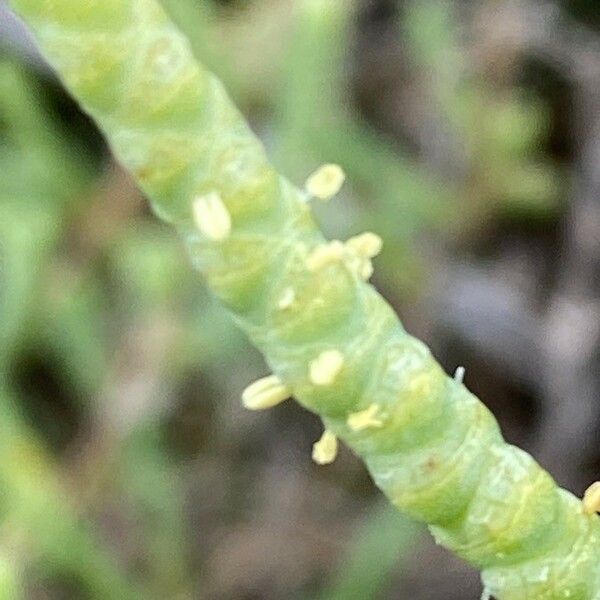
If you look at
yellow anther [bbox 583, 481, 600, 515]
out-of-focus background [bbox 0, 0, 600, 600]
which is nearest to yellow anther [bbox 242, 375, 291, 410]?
yellow anther [bbox 583, 481, 600, 515]

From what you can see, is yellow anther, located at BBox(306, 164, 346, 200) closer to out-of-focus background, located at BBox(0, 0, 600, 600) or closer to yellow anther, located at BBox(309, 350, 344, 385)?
yellow anther, located at BBox(309, 350, 344, 385)

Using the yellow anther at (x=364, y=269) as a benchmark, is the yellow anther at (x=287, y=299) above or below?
above

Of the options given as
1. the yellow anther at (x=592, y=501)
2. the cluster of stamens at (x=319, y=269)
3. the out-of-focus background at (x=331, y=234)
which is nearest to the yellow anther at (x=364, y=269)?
the cluster of stamens at (x=319, y=269)

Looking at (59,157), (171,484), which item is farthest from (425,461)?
(59,157)

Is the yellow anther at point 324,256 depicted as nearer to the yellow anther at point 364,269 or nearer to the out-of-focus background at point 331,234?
the yellow anther at point 364,269

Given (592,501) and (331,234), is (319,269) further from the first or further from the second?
(331,234)

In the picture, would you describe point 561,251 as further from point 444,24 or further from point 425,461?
point 425,461

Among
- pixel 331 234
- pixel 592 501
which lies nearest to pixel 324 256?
pixel 592 501

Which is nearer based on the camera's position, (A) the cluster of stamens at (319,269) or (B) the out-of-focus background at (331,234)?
(A) the cluster of stamens at (319,269)

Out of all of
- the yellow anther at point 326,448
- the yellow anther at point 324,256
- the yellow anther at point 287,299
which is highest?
the yellow anther at point 324,256
